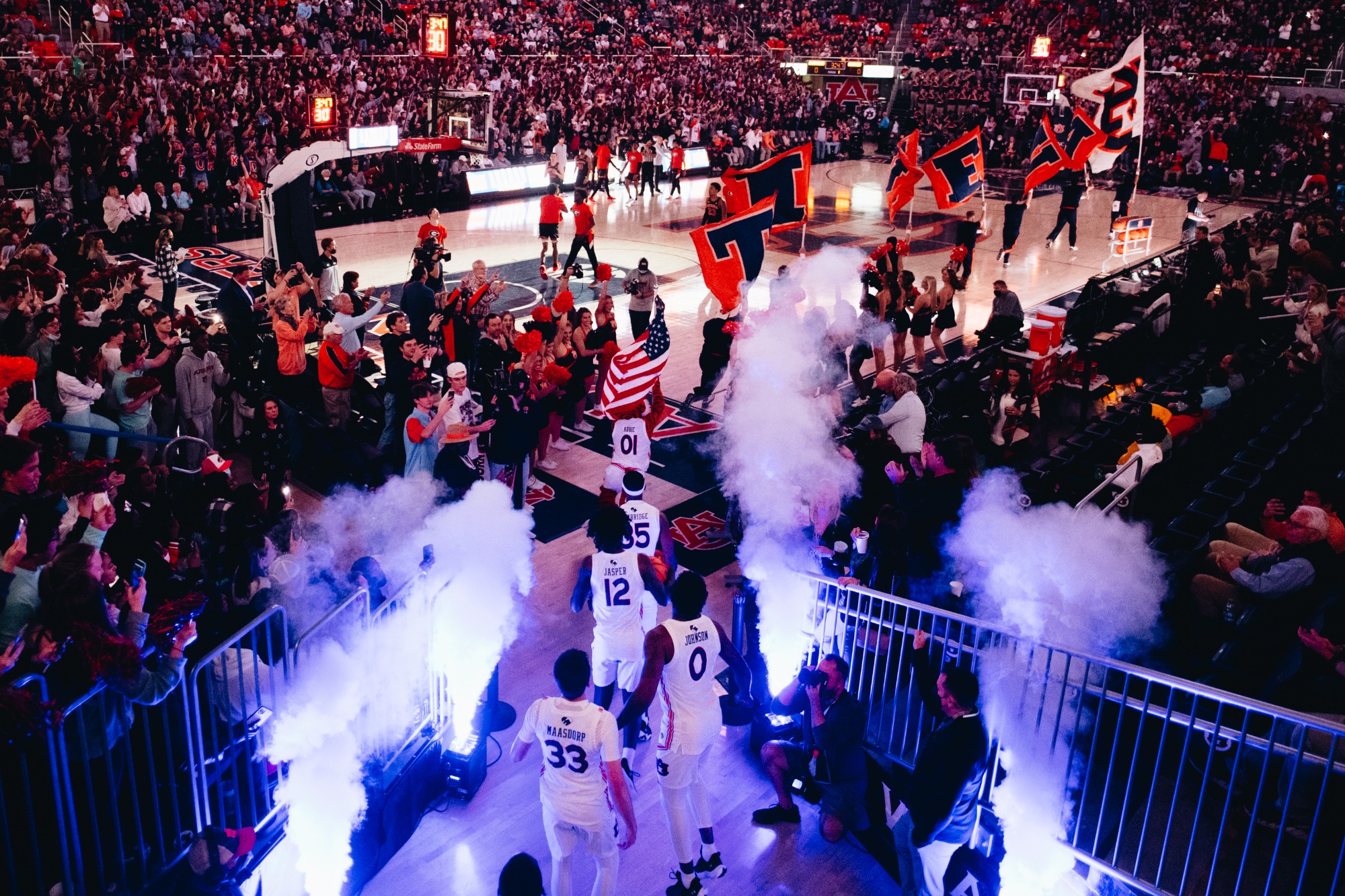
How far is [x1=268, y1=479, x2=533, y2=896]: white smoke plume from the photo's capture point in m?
4.79

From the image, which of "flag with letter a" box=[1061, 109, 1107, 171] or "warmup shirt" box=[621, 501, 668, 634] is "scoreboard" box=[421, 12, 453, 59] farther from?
"warmup shirt" box=[621, 501, 668, 634]

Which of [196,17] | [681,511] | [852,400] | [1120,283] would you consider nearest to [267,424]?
[681,511]

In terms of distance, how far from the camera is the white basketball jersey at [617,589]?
223 inches

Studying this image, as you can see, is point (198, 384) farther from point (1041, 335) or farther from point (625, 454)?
point (1041, 335)

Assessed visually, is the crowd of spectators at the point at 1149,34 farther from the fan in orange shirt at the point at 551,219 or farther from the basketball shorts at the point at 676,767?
the basketball shorts at the point at 676,767

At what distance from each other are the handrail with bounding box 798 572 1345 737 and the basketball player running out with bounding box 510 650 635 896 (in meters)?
1.86

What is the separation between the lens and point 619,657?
5.76 m

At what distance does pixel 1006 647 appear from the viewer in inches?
205

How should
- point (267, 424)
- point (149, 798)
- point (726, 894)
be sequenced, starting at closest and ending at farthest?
point (149, 798) < point (726, 894) < point (267, 424)

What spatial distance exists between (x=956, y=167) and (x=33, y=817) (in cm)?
1399

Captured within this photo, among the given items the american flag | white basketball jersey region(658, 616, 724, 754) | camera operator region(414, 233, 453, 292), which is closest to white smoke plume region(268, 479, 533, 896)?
white basketball jersey region(658, 616, 724, 754)

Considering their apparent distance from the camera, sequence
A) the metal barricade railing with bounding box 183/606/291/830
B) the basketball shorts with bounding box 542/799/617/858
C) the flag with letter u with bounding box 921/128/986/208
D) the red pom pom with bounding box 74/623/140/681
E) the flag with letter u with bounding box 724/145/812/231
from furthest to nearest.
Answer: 1. the flag with letter u with bounding box 921/128/986/208
2. the flag with letter u with bounding box 724/145/812/231
3. the basketball shorts with bounding box 542/799/617/858
4. the metal barricade railing with bounding box 183/606/291/830
5. the red pom pom with bounding box 74/623/140/681

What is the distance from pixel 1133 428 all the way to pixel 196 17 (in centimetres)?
2384

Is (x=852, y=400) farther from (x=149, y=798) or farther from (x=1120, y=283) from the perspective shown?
(x=149, y=798)
